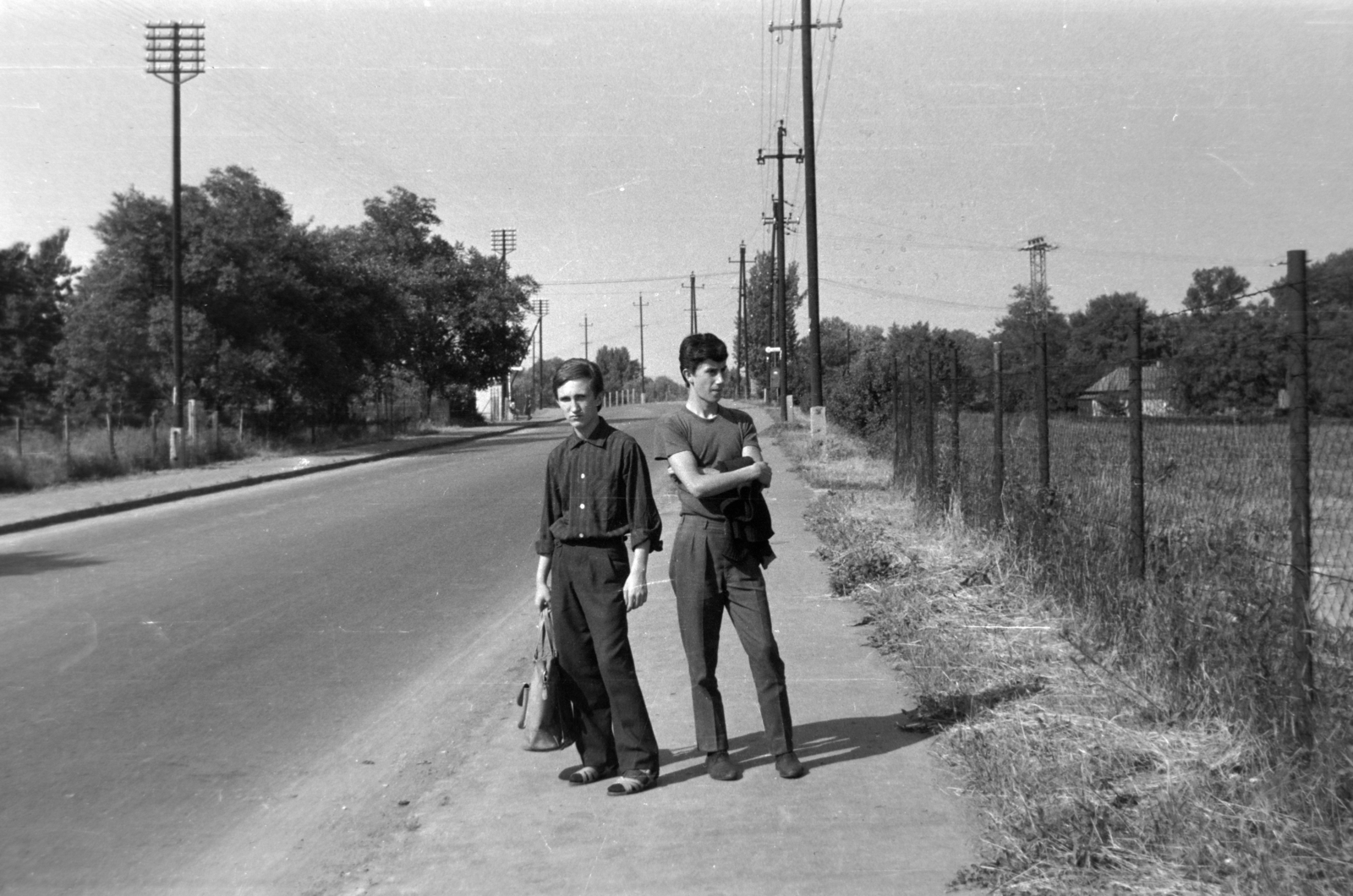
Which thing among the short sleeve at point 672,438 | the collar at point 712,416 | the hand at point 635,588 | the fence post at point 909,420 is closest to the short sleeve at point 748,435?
the collar at point 712,416

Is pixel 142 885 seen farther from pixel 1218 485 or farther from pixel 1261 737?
pixel 1218 485

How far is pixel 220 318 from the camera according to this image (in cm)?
3319

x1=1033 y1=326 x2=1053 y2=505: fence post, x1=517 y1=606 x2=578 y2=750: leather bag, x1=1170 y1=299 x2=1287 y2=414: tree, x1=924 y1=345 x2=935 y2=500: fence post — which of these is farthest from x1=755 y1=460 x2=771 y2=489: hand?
x1=924 y1=345 x2=935 y2=500: fence post

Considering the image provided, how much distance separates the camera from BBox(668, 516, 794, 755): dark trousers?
5246 mm

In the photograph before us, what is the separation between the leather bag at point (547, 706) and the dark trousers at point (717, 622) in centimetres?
55

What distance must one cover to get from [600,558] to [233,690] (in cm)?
322

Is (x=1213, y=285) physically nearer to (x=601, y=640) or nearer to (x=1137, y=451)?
(x=1137, y=451)

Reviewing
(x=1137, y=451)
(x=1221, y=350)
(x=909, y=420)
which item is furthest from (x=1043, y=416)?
(x=909, y=420)

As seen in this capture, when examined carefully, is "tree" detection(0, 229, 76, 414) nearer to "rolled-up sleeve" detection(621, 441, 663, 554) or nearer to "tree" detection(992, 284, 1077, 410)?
"tree" detection(992, 284, 1077, 410)

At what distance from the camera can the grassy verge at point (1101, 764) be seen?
3859 mm

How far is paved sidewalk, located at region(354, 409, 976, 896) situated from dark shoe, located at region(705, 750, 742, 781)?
0.14 feet

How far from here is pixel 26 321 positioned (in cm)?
4750

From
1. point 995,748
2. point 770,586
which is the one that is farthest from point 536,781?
point 770,586

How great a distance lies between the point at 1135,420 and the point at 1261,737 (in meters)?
2.53
